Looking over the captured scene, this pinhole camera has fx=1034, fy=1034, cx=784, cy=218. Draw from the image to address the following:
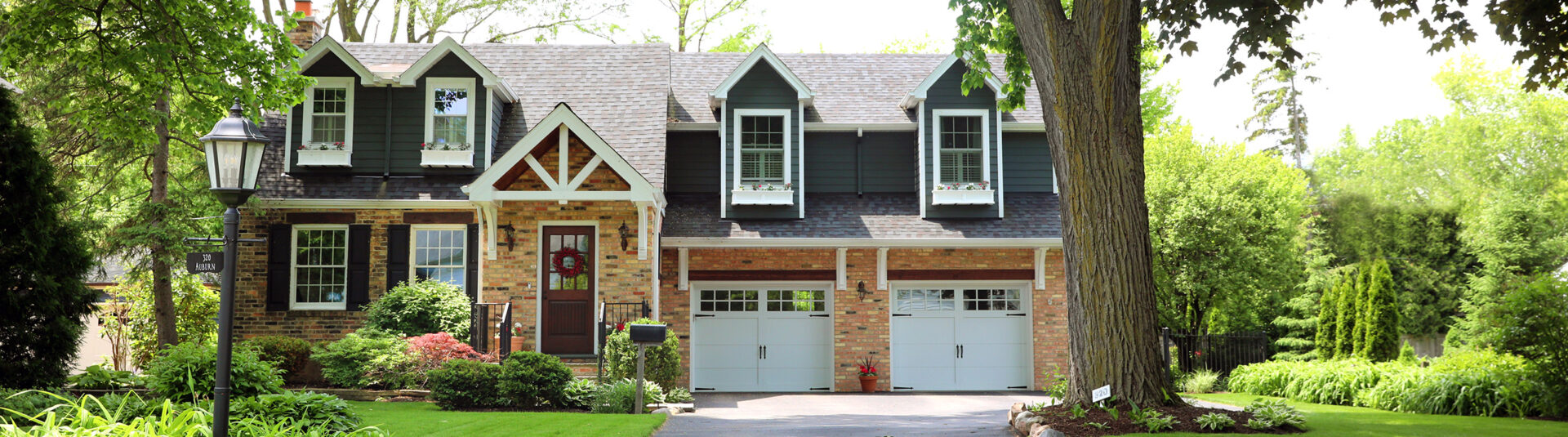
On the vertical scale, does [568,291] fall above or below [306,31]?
below

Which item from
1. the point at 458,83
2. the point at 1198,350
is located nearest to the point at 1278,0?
the point at 1198,350

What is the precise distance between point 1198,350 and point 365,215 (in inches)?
581

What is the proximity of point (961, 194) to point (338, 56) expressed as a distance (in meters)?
10.3

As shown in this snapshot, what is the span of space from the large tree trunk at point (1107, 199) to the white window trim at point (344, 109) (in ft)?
38.1

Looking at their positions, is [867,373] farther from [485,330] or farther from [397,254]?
[397,254]

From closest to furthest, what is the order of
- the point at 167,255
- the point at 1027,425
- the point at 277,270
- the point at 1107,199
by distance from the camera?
the point at 1107,199, the point at 1027,425, the point at 167,255, the point at 277,270

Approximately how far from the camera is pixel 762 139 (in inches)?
693

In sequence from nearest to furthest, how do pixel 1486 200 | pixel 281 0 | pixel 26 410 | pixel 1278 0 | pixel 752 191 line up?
pixel 26 410 < pixel 1278 0 < pixel 752 191 < pixel 281 0 < pixel 1486 200

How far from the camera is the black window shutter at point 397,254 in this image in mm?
15820

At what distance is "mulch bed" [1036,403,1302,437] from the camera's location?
857cm

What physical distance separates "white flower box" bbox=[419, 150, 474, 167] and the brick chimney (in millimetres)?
3891

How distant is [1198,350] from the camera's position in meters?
19.2

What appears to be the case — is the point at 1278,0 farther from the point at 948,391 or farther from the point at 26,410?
the point at 26,410

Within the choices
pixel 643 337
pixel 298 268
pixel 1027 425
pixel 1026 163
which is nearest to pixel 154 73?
pixel 298 268
